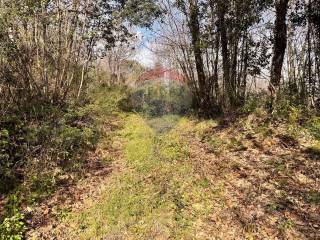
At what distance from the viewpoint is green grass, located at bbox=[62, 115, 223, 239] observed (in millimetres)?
6496

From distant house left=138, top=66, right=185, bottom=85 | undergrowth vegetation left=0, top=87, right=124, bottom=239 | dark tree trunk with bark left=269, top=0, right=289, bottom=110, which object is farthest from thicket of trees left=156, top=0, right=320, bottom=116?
distant house left=138, top=66, right=185, bottom=85

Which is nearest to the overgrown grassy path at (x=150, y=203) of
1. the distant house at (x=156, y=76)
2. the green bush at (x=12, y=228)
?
the green bush at (x=12, y=228)

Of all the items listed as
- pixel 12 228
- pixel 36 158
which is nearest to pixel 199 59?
pixel 36 158

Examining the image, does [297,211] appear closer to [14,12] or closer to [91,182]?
[91,182]

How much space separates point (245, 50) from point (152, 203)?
6851 mm

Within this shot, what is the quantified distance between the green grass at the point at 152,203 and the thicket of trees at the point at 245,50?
3.25 meters

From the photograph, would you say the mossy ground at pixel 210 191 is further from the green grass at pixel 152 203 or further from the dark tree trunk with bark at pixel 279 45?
the dark tree trunk with bark at pixel 279 45

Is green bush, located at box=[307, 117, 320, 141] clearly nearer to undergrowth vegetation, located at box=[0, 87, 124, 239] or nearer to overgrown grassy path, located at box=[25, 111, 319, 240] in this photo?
overgrown grassy path, located at box=[25, 111, 319, 240]

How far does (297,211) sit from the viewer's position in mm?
6258

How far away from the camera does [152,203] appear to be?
7258 millimetres

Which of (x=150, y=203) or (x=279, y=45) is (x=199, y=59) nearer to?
(x=279, y=45)

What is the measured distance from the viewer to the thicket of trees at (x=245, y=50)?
419 inches

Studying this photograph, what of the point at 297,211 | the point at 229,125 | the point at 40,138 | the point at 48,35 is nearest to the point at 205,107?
the point at 229,125

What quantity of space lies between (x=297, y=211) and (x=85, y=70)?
9.94 m
